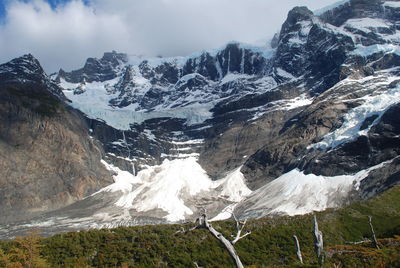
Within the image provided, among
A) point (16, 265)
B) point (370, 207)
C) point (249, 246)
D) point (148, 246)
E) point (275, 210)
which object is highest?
point (16, 265)

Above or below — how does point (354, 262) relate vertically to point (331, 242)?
above

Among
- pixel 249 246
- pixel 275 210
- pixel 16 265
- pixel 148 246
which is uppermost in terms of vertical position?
pixel 16 265

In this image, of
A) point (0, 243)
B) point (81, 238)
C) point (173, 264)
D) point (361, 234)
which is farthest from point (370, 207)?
point (0, 243)

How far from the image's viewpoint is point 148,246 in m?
52.6

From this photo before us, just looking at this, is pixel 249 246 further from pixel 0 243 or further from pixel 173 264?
pixel 0 243

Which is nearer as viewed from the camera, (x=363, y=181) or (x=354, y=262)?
A: (x=354, y=262)

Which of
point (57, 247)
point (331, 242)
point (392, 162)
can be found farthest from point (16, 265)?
point (392, 162)

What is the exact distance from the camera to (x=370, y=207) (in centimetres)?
7106

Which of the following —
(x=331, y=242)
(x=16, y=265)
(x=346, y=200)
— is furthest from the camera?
(x=346, y=200)

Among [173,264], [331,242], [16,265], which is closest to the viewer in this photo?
[16,265]

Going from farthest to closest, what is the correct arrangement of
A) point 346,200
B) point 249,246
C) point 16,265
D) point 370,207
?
point 346,200 → point 370,207 → point 249,246 → point 16,265

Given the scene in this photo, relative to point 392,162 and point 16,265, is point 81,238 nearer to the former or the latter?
point 16,265

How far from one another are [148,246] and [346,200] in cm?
14334

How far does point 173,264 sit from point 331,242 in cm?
2165
